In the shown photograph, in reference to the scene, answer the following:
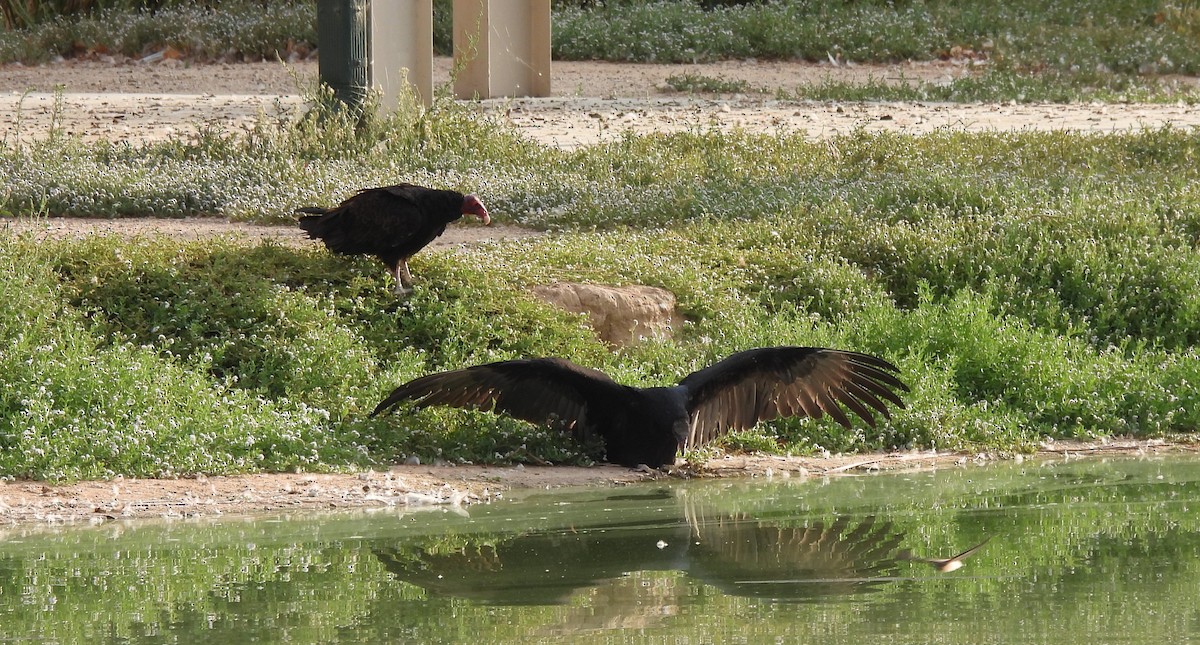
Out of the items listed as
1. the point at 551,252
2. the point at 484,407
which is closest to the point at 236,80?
the point at 551,252

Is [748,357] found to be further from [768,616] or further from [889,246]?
[889,246]

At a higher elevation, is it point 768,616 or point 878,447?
point 768,616

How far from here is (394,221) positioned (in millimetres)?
8617

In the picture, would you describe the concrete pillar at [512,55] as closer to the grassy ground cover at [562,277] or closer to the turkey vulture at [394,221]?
the grassy ground cover at [562,277]

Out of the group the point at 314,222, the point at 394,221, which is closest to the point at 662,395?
Answer: the point at 394,221

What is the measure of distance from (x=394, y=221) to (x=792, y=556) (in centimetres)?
347

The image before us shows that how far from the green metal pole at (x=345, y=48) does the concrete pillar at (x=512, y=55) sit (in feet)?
14.0

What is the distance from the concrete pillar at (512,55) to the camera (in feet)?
56.7

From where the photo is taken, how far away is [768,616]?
502 centimetres

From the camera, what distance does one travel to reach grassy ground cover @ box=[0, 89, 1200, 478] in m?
7.74

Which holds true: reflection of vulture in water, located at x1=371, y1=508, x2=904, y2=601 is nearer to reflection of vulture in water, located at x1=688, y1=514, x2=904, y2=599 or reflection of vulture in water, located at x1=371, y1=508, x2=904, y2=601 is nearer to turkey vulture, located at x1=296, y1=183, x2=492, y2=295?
reflection of vulture in water, located at x1=688, y1=514, x2=904, y2=599

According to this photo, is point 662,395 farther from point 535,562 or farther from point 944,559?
point 944,559

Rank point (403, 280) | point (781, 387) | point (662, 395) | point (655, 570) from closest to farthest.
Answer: point (655, 570)
point (662, 395)
point (781, 387)
point (403, 280)

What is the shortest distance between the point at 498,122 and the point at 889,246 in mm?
4624
